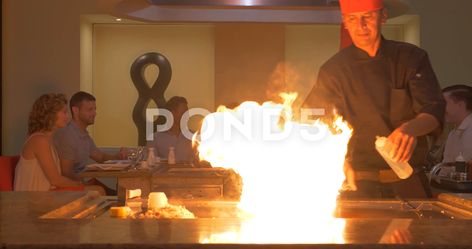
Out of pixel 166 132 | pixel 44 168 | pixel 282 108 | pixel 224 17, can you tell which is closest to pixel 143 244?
pixel 282 108

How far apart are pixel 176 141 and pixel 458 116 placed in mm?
2788

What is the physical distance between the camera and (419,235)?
70.5 inches

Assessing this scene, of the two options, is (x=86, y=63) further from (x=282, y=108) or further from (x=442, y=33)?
(x=282, y=108)

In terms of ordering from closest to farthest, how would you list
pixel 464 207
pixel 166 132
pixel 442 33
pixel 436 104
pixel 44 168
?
1. pixel 464 207
2. pixel 436 104
3. pixel 44 168
4. pixel 166 132
5. pixel 442 33

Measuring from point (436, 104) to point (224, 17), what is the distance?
1.88m

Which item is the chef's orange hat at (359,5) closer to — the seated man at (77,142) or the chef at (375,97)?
the chef at (375,97)

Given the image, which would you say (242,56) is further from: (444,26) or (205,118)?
(444,26)

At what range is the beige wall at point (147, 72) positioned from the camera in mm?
8641

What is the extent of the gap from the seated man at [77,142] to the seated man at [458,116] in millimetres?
3108

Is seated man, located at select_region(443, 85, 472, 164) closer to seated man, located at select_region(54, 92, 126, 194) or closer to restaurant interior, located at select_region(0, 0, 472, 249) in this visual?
restaurant interior, located at select_region(0, 0, 472, 249)

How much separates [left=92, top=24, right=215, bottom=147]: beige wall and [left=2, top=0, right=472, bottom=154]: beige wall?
595 millimetres

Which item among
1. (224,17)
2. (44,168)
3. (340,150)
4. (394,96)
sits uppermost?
(224,17)

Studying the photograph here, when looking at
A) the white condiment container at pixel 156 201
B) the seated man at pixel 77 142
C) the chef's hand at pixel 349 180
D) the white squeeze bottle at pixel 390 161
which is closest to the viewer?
the white condiment container at pixel 156 201

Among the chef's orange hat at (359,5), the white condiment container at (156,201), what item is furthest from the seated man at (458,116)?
the white condiment container at (156,201)
